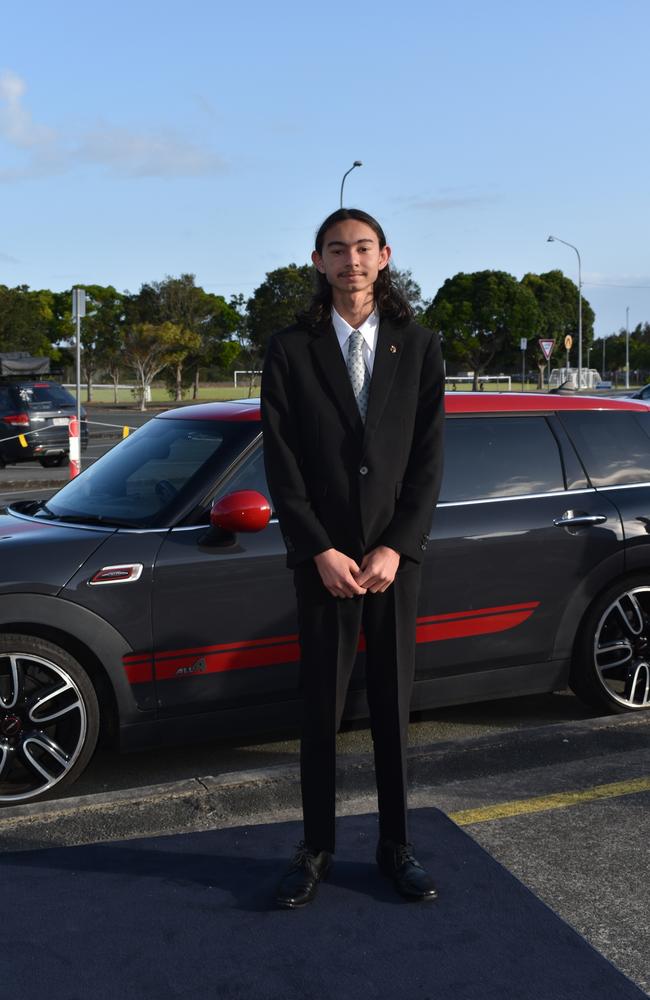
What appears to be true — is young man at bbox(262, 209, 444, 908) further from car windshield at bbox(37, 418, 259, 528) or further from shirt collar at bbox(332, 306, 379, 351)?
car windshield at bbox(37, 418, 259, 528)

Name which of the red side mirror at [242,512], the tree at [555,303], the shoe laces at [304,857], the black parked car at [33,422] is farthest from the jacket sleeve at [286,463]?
the tree at [555,303]

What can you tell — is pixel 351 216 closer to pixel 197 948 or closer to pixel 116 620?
pixel 116 620

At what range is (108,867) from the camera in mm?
3498

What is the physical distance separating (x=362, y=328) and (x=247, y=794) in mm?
1809

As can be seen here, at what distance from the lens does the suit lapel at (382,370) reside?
10.4 ft

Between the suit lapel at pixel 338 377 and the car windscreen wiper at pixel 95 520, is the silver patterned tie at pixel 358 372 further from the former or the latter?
the car windscreen wiper at pixel 95 520

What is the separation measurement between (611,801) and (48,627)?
2095 millimetres

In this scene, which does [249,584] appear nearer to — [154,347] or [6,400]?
[6,400]

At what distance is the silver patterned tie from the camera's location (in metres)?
3.22

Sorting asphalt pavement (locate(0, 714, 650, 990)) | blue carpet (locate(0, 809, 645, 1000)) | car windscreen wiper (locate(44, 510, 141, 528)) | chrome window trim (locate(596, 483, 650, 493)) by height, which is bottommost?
blue carpet (locate(0, 809, 645, 1000))

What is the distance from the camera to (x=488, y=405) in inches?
195

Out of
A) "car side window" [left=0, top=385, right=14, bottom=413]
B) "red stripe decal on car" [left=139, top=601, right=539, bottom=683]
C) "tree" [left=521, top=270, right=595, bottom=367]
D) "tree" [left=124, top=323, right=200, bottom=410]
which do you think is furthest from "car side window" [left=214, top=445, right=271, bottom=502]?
"tree" [left=521, top=270, right=595, bottom=367]

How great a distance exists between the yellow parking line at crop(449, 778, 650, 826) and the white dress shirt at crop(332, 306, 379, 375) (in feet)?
5.39

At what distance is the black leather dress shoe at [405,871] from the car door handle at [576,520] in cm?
191
